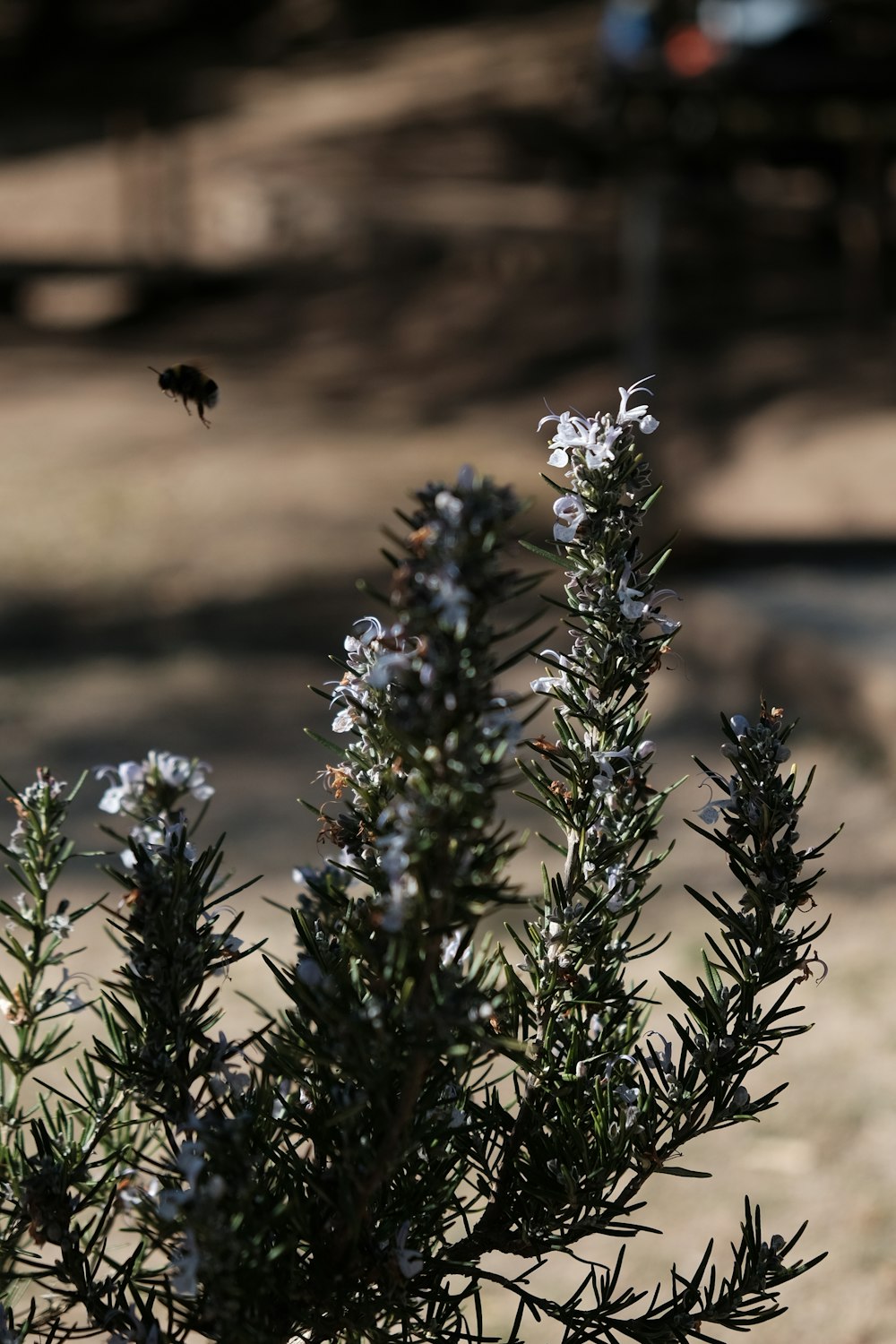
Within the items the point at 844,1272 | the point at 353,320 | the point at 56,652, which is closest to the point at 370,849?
the point at 844,1272

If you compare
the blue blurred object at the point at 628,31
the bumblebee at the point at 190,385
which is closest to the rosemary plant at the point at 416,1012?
the bumblebee at the point at 190,385

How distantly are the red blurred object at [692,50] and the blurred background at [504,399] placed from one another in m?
0.09

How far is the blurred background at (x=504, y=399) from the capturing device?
15.5ft

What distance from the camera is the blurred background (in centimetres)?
473

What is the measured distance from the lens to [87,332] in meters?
13.7

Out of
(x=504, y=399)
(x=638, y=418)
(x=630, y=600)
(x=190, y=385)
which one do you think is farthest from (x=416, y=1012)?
(x=504, y=399)

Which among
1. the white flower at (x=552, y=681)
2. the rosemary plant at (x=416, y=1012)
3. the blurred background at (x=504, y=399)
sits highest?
the blurred background at (x=504, y=399)

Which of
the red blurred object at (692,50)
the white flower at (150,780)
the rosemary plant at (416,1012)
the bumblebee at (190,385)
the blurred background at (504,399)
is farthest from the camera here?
the red blurred object at (692,50)

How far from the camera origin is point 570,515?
1324 mm

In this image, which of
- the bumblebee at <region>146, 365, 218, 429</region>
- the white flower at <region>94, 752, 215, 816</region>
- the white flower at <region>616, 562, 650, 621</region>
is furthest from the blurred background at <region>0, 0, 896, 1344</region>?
the bumblebee at <region>146, 365, 218, 429</region>

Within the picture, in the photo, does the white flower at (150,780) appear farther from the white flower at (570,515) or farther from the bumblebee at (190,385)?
the bumblebee at (190,385)

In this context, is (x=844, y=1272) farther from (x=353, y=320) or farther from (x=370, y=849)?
(x=353, y=320)

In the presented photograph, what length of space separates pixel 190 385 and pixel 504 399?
29.2 feet

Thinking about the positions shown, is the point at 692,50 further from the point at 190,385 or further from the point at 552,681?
the point at 552,681
